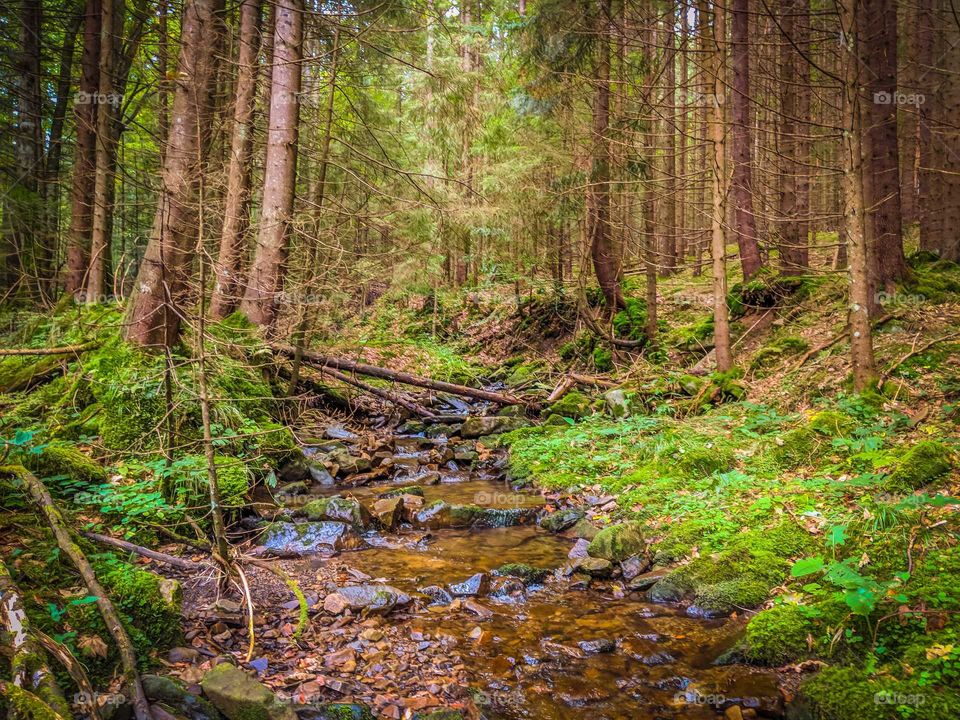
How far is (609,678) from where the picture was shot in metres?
3.71

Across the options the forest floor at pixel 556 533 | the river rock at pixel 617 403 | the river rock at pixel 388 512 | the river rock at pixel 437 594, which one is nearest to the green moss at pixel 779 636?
the forest floor at pixel 556 533

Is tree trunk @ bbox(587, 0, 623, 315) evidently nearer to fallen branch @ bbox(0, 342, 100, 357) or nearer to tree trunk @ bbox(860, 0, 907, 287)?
tree trunk @ bbox(860, 0, 907, 287)

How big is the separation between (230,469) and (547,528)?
12.3 ft

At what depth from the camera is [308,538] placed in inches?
229

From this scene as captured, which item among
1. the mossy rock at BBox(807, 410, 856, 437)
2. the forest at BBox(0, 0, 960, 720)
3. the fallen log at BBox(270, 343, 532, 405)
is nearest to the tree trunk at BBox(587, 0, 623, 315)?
the forest at BBox(0, 0, 960, 720)

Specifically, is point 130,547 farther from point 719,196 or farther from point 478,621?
point 719,196

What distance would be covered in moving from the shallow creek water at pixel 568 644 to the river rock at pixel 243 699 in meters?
1.25

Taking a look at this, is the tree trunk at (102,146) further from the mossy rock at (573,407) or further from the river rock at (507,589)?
the river rock at (507,589)

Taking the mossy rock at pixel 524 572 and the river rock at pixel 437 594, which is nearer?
the river rock at pixel 437 594

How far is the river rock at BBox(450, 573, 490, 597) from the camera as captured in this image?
4.90 metres

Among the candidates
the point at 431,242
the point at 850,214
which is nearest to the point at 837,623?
the point at 850,214

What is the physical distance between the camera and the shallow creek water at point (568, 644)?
342cm

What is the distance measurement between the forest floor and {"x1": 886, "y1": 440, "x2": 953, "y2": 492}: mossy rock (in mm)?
27

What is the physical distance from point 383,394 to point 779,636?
28.1 ft
